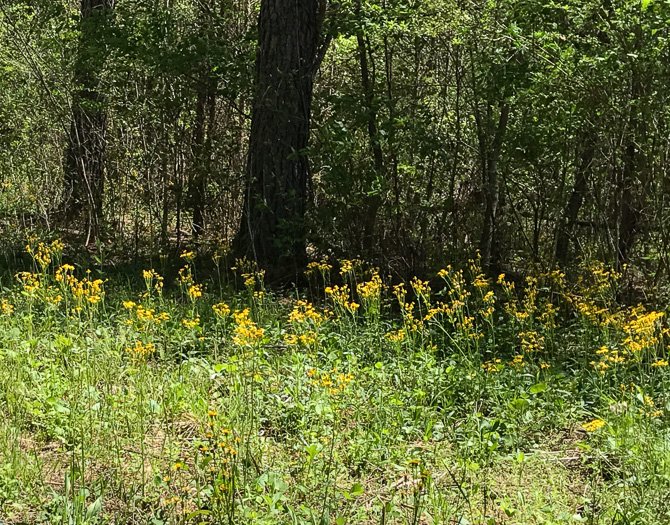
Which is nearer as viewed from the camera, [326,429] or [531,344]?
[326,429]

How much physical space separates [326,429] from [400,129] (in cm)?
362

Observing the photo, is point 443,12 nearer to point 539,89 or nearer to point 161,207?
point 539,89

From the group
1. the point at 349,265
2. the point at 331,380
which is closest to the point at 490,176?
the point at 349,265

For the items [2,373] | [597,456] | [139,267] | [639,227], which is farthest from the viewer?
[139,267]

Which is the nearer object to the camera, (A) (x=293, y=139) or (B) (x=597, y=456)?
(B) (x=597, y=456)

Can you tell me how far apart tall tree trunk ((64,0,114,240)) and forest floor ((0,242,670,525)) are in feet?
10.1

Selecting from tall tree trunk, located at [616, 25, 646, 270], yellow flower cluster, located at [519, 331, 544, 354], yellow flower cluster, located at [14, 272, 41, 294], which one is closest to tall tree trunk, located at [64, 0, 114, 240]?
yellow flower cluster, located at [14, 272, 41, 294]

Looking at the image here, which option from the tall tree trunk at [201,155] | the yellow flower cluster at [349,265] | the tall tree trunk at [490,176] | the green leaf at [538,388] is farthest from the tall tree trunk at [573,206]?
the tall tree trunk at [201,155]

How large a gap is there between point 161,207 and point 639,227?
4.81m

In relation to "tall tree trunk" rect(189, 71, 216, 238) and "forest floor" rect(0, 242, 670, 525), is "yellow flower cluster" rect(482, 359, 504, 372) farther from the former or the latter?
"tall tree trunk" rect(189, 71, 216, 238)

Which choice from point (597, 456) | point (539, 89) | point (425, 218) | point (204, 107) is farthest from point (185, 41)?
point (597, 456)

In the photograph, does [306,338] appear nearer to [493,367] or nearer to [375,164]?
[493,367]

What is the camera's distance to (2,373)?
3.67 metres

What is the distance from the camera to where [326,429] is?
3.30 meters
